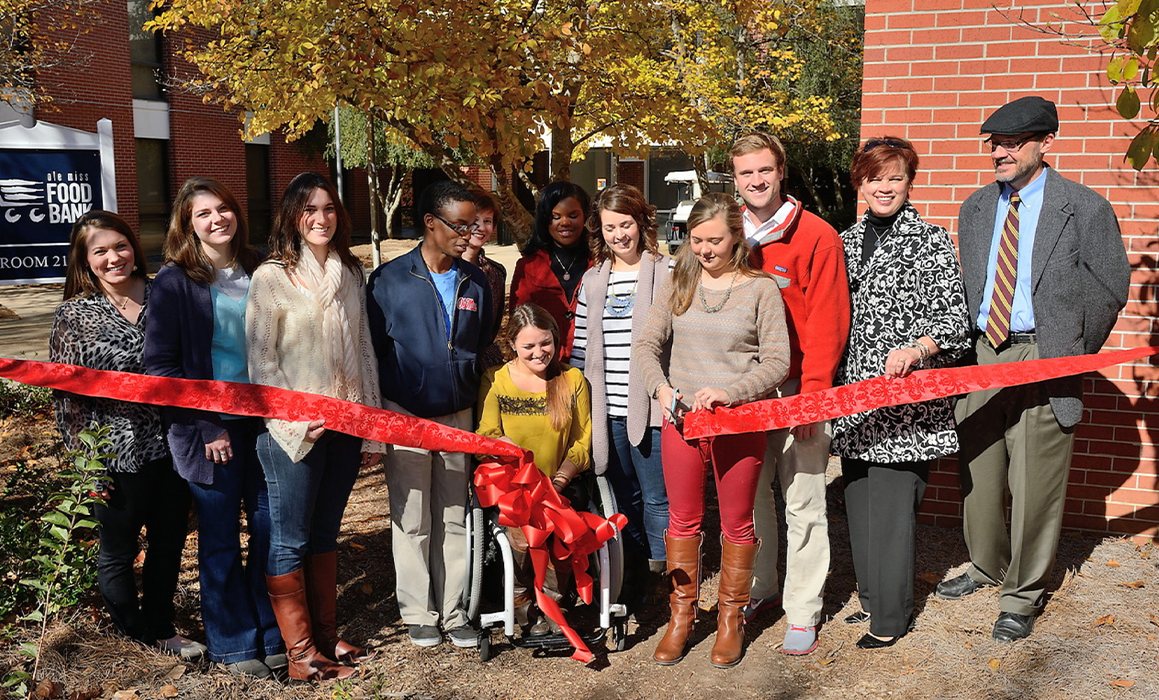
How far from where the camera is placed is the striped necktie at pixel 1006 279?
4.29 m

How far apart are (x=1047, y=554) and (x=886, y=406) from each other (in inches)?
45.4

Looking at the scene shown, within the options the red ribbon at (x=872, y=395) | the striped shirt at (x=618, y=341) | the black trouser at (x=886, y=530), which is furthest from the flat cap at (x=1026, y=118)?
the striped shirt at (x=618, y=341)

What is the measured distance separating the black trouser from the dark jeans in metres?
2.94

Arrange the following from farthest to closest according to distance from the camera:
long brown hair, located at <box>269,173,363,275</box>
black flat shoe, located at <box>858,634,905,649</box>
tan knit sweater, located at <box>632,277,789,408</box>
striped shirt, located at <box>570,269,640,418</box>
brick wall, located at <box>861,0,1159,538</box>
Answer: brick wall, located at <box>861,0,1159,538</box> < striped shirt, located at <box>570,269,640,418</box> < black flat shoe, located at <box>858,634,905,649</box> < tan knit sweater, located at <box>632,277,789,408</box> < long brown hair, located at <box>269,173,363,275</box>

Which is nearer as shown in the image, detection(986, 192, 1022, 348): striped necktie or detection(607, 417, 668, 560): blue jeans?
detection(986, 192, 1022, 348): striped necktie

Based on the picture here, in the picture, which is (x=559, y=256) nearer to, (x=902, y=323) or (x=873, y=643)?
(x=902, y=323)

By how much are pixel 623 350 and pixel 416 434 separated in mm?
1043

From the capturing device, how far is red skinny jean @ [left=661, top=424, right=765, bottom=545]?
400cm

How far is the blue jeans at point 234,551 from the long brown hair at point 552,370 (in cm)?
117

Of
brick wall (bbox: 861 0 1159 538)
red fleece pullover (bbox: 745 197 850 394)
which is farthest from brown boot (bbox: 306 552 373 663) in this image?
brick wall (bbox: 861 0 1159 538)

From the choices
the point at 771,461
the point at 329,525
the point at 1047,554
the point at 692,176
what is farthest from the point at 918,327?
the point at 692,176

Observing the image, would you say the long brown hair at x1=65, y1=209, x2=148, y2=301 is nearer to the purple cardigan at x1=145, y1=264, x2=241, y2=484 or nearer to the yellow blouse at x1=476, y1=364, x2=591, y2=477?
the purple cardigan at x1=145, y1=264, x2=241, y2=484

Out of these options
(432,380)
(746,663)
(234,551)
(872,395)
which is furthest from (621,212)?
(234,551)

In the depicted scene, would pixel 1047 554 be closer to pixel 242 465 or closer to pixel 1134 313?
pixel 1134 313
